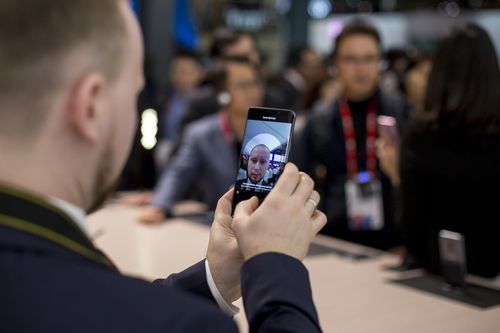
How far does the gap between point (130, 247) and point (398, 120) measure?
3.95 ft

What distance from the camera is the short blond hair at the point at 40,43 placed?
743 millimetres

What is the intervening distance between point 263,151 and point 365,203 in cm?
160

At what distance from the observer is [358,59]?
325 cm

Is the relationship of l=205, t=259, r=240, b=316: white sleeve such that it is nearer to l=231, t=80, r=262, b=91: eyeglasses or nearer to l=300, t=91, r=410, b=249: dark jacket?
l=300, t=91, r=410, b=249: dark jacket

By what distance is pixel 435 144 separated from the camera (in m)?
2.22

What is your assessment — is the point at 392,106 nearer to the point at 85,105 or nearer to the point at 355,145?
the point at 355,145

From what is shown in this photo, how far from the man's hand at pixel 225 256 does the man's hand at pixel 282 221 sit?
9 cm

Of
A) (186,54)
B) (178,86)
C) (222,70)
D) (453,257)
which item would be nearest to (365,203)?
(453,257)

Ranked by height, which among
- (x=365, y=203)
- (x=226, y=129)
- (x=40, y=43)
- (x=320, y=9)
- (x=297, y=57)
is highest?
(x=320, y=9)

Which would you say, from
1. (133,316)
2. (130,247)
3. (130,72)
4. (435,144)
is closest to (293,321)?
(133,316)

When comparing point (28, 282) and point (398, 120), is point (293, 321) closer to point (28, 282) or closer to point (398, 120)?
point (28, 282)

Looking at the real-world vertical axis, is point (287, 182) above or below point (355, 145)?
above

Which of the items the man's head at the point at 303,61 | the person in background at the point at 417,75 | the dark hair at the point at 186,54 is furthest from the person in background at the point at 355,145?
the man's head at the point at 303,61

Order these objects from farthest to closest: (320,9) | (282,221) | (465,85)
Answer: (320,9) → (465,85) → (282,221)
